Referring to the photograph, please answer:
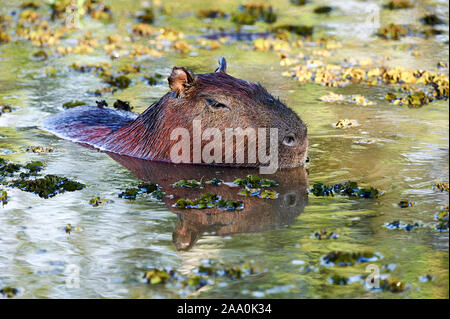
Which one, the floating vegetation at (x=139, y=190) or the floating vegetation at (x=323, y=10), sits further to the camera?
the floating vegetation at (x=323, y=10)

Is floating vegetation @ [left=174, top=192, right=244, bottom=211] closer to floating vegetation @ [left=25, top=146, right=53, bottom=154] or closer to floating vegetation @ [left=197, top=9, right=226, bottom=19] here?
floating vegetation @ [left=25, top=146, right=53, bottom=154]

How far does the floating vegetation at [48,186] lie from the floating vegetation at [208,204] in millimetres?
1360

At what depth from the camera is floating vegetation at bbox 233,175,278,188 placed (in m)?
9.01

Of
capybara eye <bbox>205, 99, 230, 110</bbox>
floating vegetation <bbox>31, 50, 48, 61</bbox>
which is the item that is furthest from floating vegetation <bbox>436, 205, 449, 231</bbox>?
floating vegetation <bbox>31, 50, 48, 61</bbox>

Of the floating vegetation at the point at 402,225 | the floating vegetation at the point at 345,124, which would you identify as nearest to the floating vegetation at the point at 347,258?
the floating vegetation at the point at 402,225

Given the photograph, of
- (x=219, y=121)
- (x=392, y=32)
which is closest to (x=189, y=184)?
(x=219, y=121)

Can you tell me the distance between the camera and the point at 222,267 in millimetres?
6656

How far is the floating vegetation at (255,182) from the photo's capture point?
9.01 metres

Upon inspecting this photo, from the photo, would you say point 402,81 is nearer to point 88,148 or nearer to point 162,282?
point 88,148

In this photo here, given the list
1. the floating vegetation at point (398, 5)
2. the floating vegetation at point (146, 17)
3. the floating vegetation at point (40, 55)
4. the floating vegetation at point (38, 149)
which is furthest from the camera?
the floating vegetation at point (398, 5)

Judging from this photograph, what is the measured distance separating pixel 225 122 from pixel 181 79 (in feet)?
2.43

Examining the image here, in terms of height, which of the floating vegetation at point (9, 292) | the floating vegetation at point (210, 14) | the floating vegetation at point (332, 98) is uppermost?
the floating vegetation at point (210, 14)

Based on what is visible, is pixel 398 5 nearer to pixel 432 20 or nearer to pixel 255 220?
pixel 432 20

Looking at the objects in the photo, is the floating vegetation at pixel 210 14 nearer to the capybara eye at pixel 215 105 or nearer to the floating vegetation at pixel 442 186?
the capybara eye at pixel 215 105
